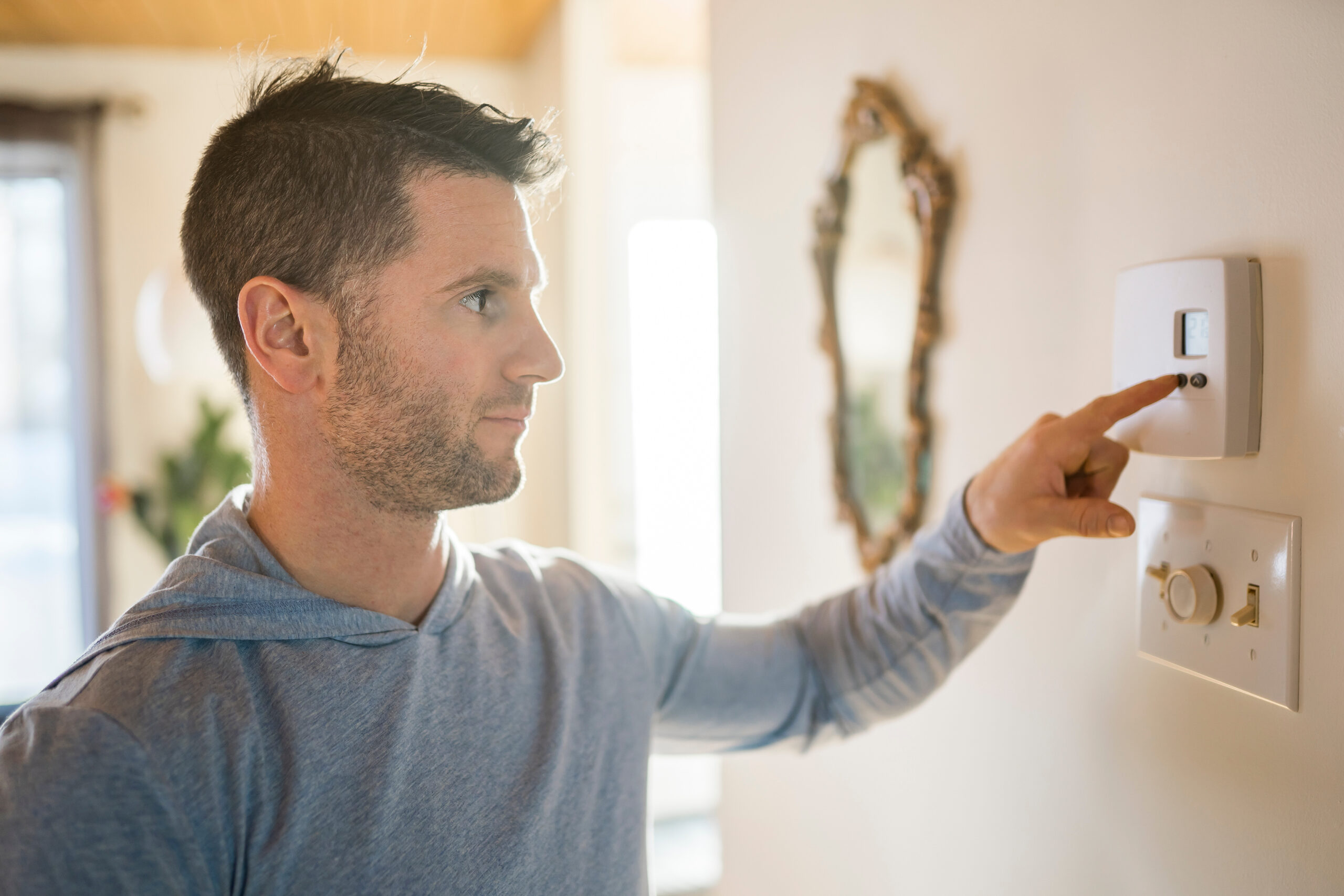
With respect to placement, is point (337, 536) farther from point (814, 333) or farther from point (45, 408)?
point (45, 408)

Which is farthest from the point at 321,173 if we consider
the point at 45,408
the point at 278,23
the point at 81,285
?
the point at 45,408

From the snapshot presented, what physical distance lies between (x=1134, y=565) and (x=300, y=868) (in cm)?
75

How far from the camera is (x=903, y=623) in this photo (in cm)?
100

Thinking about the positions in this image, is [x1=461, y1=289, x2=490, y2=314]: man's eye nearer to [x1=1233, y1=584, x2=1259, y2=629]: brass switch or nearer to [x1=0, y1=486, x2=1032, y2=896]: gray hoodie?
[x1=0, y1=486, x2=1032, y2=896]: gray hoodie

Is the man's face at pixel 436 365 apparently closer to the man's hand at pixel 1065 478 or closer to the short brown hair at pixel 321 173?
the short brown hair at pixel 321 173

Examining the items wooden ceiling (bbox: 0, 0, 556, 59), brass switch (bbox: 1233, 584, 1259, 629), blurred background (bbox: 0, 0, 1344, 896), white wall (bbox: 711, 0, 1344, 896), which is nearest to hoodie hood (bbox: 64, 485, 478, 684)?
blurred background (bbox: 0, 0, 1344, 896)

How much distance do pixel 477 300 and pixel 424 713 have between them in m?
0.41

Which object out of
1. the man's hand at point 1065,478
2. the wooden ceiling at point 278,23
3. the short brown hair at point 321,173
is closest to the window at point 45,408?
the wooden ceiling at point 278,23

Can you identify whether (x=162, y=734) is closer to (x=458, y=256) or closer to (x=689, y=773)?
(x=458, y=256)

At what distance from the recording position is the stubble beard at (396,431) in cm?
93

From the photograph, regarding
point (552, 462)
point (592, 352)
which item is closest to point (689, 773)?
point (552, 462)

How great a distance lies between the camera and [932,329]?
104 cm

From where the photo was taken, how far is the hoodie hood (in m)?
0.80

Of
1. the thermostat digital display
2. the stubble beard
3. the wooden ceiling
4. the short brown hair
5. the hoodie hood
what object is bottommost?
the hoodie hood
